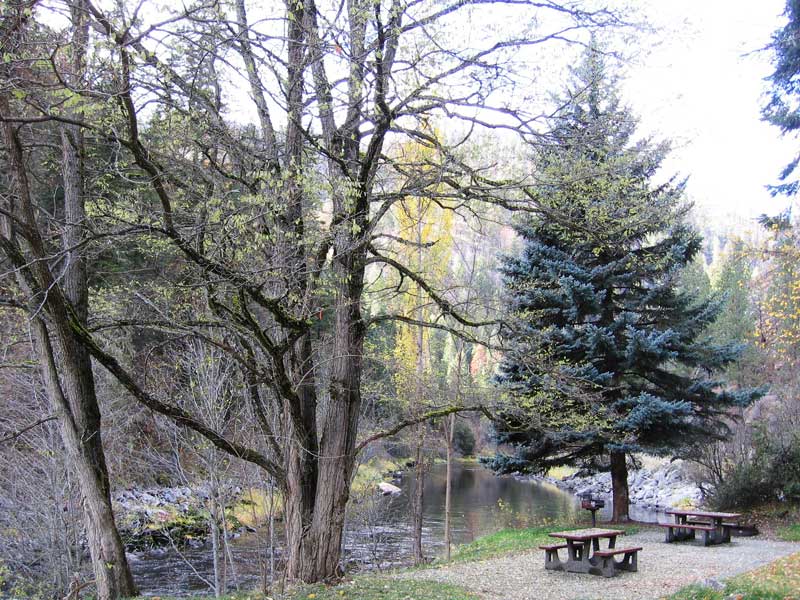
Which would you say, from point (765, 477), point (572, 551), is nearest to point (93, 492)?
point (572, 551)

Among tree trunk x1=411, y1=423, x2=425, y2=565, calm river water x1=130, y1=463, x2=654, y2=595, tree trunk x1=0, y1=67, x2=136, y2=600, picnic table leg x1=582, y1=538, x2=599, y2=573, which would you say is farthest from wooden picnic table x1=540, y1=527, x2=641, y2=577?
tree trunk x1=0, y1=67, x2=136, y2=600

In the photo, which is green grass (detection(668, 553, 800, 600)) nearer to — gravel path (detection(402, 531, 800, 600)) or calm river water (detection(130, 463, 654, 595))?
gravel path (detection(402, 531, 800, 600))

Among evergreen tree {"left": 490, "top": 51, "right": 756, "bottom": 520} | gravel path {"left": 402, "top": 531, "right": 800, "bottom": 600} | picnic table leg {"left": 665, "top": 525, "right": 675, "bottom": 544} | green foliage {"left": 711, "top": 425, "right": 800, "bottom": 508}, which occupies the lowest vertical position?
gravel path {"left": 402, "top": 531, "right": 800, "bottom": 600}

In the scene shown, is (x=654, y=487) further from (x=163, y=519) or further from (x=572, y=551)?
(x=163, y=519)

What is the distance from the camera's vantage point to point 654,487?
94.0 ft

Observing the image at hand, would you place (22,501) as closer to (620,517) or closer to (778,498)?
(620,517)

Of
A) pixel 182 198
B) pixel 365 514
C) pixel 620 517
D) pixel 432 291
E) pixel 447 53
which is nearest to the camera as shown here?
pixel 447 53

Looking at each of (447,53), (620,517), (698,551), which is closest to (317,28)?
(447,53)

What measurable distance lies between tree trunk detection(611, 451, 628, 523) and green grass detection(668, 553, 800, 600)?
700 centimetres

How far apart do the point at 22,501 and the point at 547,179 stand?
1024cm

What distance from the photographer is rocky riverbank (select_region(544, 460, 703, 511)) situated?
24672 millimetres

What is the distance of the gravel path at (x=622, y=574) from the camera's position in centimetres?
860

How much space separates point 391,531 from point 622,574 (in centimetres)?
942

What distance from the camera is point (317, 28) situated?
7.01 metres
